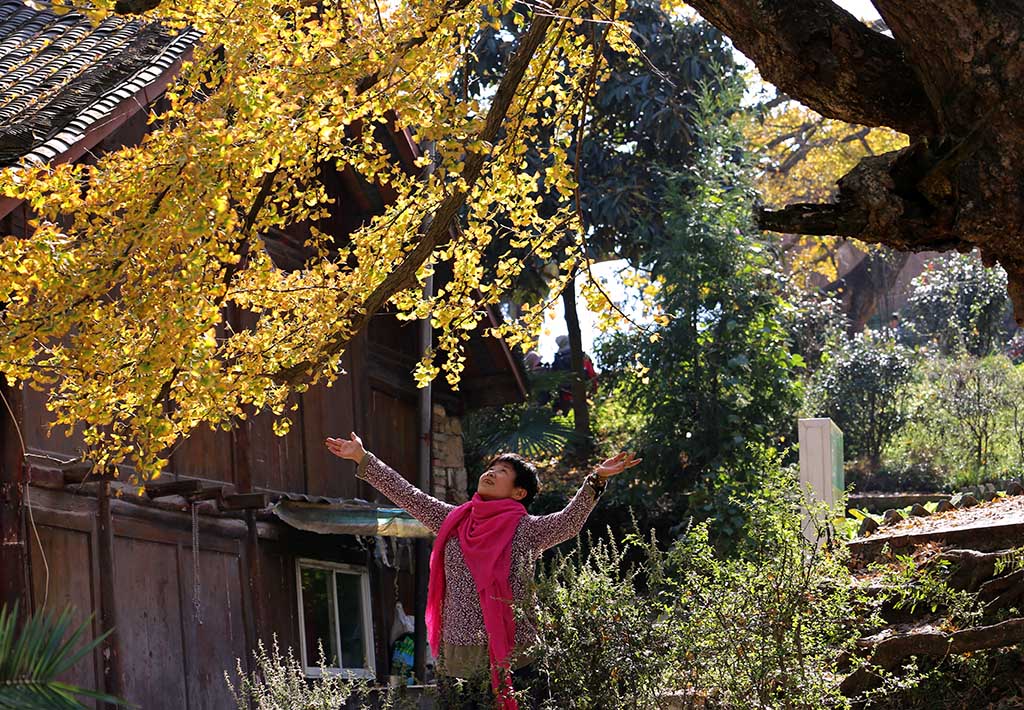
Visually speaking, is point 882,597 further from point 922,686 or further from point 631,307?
point 631,307

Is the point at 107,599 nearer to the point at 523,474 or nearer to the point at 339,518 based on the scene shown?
the point at 339,518

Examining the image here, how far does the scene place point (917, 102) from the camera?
16.4 feet

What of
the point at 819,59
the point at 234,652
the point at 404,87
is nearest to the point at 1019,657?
the point at 819,59

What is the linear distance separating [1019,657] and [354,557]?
760 centimetres

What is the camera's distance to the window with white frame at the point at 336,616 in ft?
40.1

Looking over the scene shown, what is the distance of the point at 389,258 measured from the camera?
23.4 ft

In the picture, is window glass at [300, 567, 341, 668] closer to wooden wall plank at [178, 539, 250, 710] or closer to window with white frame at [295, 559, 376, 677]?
window with white frame at [295, 559, 376, 677]

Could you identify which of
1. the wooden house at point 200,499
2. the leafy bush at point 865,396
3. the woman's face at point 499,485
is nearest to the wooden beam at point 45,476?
the wooden house at point 200,499

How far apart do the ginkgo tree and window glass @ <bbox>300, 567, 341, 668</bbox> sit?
5469 mm

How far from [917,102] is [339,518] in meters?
7.55

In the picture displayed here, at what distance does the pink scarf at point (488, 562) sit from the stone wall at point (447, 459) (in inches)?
317

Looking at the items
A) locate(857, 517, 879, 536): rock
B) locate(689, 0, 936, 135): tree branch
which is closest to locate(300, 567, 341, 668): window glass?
locate(857, 517, 879, 536): rock

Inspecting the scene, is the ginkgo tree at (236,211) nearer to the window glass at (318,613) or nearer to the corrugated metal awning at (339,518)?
the corrugated metal awning at (339,518)

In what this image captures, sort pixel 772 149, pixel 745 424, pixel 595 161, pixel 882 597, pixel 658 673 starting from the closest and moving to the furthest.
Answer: pixel 658 673
pixel 882 597
pixel 745 424
pixel 595 161
pixel 772 149
